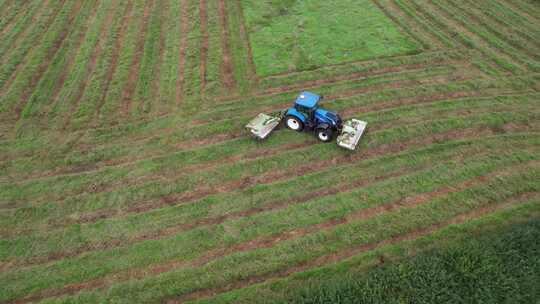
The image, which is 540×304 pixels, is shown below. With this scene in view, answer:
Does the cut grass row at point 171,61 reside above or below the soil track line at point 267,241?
above

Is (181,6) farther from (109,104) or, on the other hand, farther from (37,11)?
(109,104)

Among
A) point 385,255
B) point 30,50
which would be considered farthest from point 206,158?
point 30,50

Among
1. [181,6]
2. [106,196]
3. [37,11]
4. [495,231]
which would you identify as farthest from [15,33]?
[495,231]

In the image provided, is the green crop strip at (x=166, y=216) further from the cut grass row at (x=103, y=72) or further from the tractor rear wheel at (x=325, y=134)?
the cut grass row at (x=103, y=72)

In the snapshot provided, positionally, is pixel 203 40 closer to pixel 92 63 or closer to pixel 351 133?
pixel 92 63

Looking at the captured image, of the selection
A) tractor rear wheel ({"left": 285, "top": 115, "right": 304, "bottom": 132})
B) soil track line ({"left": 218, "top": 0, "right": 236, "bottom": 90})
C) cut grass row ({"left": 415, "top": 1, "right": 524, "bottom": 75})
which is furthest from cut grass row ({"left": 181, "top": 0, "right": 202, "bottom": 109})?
cut grass row ({"left": 415, "top": 1, "right": 524, "bottom": 75})

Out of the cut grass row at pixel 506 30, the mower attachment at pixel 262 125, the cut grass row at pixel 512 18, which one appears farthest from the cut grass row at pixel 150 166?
the cut grass row at pixel 512 18
